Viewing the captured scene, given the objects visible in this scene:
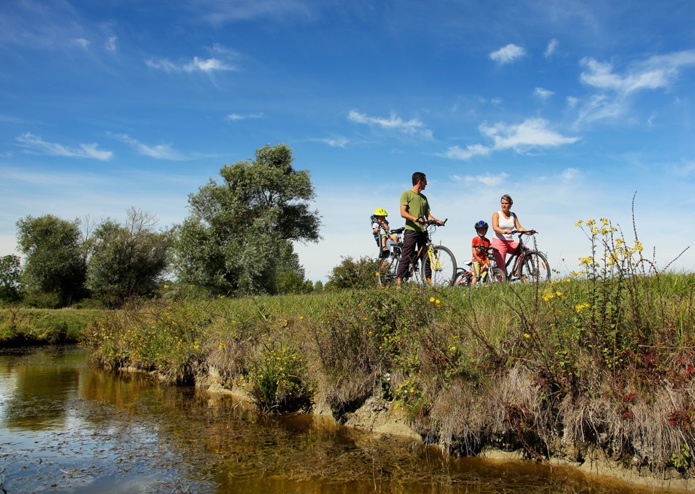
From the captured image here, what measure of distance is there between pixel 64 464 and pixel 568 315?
Result: 6595 millimetres

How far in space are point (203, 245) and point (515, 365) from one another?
32.2 m

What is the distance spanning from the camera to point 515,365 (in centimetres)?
635

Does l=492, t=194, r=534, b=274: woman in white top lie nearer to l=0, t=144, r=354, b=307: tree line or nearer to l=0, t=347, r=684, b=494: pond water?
l=0, t=347, r=684, b=494: pond water

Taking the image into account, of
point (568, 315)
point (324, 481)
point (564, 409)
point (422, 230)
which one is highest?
point (422, 230)

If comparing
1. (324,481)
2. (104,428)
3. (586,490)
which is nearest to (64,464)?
(104,428)

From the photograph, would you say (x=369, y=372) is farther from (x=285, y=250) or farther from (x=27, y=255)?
(x=27, y=255)

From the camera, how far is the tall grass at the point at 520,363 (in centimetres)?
553

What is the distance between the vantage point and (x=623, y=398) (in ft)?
18.0

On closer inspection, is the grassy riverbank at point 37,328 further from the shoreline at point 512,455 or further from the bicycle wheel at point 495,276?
the bicycle wheel at point 495,276

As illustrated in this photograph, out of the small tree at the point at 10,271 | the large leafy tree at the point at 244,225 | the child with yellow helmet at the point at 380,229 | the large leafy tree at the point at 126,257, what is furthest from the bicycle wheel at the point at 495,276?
the small tree at the point at 10,271

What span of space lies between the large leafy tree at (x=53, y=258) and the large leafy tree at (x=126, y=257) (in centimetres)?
288

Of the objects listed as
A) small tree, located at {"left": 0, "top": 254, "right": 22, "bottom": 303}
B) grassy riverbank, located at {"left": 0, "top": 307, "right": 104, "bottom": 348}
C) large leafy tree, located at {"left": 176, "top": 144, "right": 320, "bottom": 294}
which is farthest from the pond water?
small tree, located at {"left": 0, "top": 254, "right": 22, "bottom": 303}

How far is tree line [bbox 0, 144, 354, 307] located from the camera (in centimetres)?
3609

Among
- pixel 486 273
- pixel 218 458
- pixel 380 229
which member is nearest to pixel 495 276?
pixel 486 273
